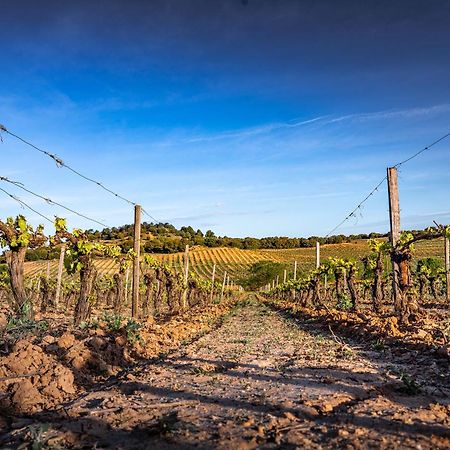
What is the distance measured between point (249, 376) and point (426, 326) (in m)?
6.85

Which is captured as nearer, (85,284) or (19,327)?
(19,327)

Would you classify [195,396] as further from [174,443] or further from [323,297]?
[323,297]

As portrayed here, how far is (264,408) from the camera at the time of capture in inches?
204

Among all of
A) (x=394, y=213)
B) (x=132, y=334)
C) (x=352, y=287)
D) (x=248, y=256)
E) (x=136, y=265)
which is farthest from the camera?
(x=248, y=256)

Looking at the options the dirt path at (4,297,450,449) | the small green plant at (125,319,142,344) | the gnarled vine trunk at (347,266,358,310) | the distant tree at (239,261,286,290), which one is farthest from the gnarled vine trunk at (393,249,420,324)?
the distant tree at (239,261,286,290)

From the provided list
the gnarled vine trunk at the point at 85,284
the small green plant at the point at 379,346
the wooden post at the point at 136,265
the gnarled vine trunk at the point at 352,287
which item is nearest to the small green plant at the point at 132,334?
the gnarled vine trunk at the point at 85,284

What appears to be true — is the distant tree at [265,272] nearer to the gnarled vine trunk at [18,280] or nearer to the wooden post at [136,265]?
the wooden post at [136,265]

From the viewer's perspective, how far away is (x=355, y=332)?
12.9 m

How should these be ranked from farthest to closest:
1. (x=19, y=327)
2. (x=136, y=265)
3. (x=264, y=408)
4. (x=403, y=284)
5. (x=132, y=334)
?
(x=136, y=265)
(x=403, y=284)
(x=132, y=334)
(x=19, y=327)
(x=264, y=408)

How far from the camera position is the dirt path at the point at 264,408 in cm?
416

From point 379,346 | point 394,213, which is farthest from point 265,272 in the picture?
point 379,346

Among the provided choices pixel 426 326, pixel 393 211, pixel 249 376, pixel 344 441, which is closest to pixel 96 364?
pixel 249 376

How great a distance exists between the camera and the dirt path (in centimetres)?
416

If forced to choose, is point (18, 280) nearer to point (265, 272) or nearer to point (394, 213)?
point (394, 213)
